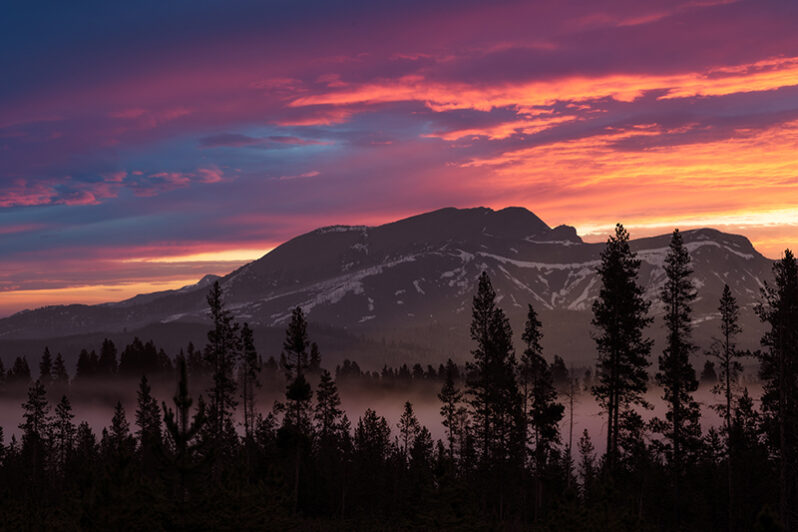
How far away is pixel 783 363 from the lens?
37719mm

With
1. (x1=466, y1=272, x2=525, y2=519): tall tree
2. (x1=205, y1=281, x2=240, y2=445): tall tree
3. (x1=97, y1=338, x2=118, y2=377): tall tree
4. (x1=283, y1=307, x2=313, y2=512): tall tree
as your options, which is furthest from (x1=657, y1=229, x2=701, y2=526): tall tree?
(x1=97, y1=338, x2=118, y2=377): tall tree

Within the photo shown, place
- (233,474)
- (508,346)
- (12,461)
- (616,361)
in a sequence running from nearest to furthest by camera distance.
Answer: (233,474), (616,361), (508,346), (12,461)

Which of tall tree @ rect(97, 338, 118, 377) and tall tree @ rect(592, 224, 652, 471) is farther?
tall tree @ rect(97, 338, 118, 377)

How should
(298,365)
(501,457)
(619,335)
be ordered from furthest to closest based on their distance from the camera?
(501,457), (298,365), (619,335)

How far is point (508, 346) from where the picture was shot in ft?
190

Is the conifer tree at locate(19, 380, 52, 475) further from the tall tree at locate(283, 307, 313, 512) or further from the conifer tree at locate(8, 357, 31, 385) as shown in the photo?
the conifer tree at locate(8, 357, 31, 385)

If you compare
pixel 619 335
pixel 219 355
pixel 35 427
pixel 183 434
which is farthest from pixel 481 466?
pixel 35 427

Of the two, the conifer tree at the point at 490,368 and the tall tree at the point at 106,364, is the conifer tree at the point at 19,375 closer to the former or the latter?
the tall tree at the point at 106,364

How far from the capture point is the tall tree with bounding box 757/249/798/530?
37500mm

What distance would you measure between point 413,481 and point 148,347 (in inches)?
3998

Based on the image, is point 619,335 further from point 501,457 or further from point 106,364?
point 106,364

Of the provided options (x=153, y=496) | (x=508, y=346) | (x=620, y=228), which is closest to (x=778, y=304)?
(x=620, y=228)

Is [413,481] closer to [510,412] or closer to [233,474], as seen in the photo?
[510,412]

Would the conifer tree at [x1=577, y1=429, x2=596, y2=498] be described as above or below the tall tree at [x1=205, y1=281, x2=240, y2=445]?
below
